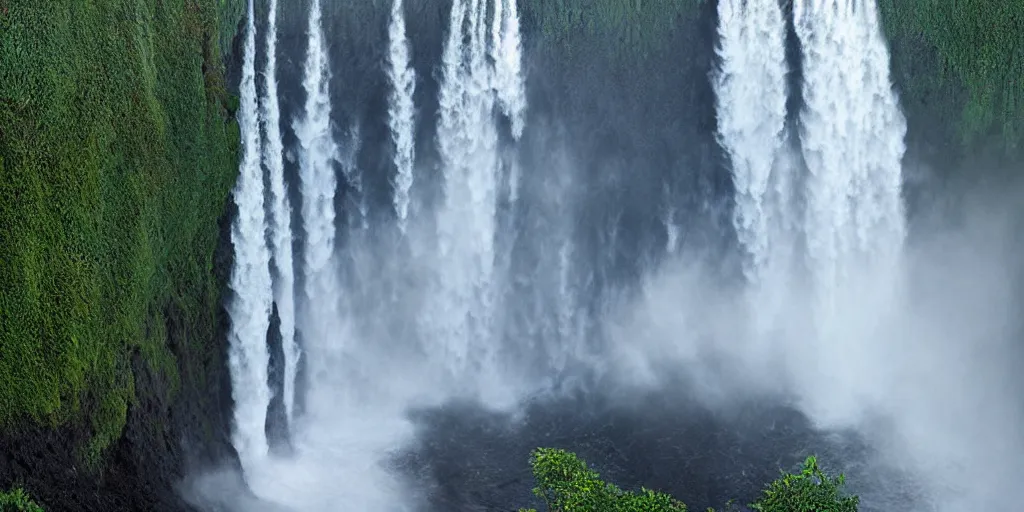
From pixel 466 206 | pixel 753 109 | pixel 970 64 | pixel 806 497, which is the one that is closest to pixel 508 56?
pixel 466 206

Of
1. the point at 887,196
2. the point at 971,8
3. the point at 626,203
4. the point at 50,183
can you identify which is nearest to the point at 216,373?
the point at 50,183

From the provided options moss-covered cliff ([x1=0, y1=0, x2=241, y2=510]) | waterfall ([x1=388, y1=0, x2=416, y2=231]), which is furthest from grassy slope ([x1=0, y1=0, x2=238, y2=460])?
waterfall ([x1=388, y1=0, x2=416, y2=231])

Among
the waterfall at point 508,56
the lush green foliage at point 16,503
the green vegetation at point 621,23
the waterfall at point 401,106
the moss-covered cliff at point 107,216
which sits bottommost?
the lush green foliage at point 16,503

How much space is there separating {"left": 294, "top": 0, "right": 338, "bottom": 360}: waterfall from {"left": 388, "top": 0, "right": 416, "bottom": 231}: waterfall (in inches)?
67.6

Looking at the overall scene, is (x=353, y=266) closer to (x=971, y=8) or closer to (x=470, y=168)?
(x=470, y=168)

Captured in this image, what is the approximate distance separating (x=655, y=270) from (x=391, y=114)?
899 cm

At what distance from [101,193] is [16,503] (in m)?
7.34

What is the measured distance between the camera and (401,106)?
1506 inches

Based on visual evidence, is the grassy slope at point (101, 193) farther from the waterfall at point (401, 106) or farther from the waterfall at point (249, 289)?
the waterfall at point (401, 106)

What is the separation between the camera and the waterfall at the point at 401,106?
37750 mm

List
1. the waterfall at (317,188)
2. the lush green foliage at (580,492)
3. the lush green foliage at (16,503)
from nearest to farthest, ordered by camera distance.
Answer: the lush green foliage at (16,503), the lush green foliage at (580,492), the waterfall at (317,188)

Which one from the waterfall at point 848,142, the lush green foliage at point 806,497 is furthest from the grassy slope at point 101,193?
the waterfall at point 848,142

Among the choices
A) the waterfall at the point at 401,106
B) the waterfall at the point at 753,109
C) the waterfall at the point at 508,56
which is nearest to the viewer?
the waterfall at the point at 401,106

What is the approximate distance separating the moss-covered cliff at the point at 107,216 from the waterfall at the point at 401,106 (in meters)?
4.26
